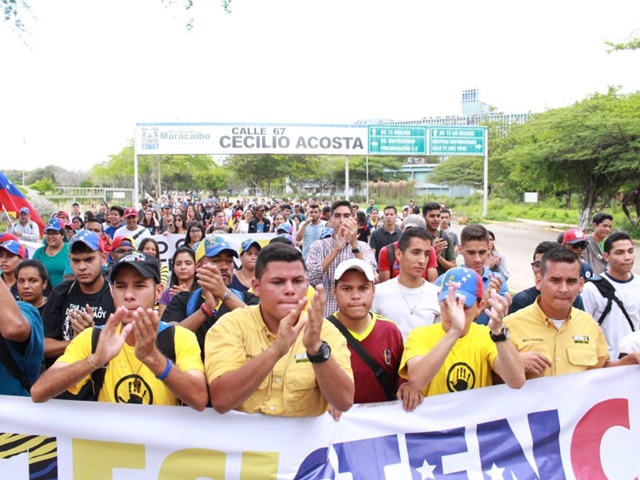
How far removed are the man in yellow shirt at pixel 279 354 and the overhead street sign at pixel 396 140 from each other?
24681mm

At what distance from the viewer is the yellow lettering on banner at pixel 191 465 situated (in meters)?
2.85

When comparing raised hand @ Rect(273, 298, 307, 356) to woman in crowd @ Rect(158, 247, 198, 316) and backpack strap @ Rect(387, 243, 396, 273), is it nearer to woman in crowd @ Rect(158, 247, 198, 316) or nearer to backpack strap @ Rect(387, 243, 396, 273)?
woman in crowd @ Rect(158, 247, 198, 316)

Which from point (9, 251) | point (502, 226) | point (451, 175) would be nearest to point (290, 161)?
point (451, 175)

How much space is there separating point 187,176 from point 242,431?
2829 inches

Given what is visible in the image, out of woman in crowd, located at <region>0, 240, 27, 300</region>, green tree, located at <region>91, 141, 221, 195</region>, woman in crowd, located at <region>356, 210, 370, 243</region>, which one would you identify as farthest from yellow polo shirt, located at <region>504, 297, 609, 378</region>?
green tree, located at <region>91, 141, 221, 195</region>

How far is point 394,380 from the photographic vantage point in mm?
3320

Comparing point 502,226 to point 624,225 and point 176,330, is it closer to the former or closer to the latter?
point 624,225

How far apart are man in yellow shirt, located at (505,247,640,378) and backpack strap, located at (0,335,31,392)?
2.66 metres

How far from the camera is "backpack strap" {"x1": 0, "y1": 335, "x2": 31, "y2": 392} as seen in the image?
281cm

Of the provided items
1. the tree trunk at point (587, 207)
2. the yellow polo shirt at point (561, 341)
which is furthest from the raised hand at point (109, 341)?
the tree trunk at point (587, 207)

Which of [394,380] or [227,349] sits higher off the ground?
[227,349]

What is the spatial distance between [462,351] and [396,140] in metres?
24.9

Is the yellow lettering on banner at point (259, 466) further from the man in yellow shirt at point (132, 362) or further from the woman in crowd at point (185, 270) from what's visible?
the woman in crowd at point (185, 270)

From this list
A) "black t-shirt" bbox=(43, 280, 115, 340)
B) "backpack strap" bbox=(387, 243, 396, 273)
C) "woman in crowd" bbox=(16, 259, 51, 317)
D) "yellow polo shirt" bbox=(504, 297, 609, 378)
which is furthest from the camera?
"backpack strap" bbox=(387, 243, 396, 273)
